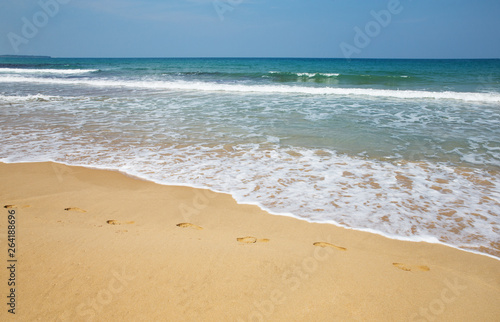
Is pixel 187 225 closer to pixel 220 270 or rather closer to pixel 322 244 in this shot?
pixel 220 270

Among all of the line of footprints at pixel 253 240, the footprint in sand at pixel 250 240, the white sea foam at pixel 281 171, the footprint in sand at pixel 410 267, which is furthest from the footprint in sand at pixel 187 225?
the footprint in sand at pixel 410 267

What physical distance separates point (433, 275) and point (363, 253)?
587 mm

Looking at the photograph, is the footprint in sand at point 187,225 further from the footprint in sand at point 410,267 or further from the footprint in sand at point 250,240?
the footprint in sand at point 410,267

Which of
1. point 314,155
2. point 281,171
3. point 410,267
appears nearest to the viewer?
point 410,267

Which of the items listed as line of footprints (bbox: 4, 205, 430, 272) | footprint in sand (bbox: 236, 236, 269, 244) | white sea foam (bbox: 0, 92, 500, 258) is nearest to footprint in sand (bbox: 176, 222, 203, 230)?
→ line of footprints (bbox: 4, 205, 430, 272)


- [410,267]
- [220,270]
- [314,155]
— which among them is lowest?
[410,267]

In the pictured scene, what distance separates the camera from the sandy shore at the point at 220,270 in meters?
2.07

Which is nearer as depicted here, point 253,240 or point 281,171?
point 253,240

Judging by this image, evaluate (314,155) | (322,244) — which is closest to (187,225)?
(322,244)

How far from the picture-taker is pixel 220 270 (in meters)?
2.47

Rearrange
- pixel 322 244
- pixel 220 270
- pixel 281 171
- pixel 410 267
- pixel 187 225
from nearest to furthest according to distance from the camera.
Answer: pixel 220 270
pixel 410 267
pixel 322 244
pixel 187 225
pixel 281 171

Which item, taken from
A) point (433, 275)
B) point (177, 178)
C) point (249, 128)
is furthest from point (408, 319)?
point (249, 128)

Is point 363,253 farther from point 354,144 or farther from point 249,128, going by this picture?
point 249,128

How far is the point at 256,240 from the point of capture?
3.07 metres
